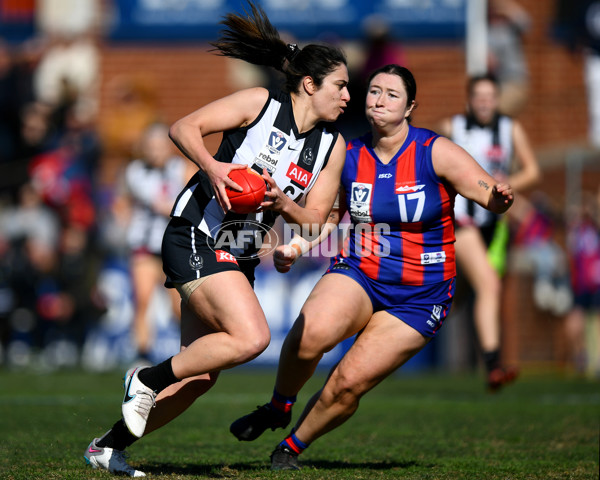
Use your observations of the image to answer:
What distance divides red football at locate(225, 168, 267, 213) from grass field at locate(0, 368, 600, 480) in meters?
1.32

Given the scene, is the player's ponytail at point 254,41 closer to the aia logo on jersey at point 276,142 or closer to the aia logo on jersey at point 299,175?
the aia logo on jersey at point 276,142

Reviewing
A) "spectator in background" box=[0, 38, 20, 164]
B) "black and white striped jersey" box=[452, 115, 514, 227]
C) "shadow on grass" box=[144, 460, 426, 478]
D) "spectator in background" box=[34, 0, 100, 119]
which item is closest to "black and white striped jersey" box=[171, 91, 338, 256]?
"shadow on grass" box=[144, 460, 426, 478]

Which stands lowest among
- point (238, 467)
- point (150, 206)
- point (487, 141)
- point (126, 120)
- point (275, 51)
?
point (238, 467)

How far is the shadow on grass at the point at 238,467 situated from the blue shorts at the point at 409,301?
2.48 feet

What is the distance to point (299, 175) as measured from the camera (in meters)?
5.16

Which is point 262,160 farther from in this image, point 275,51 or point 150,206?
point 150,206

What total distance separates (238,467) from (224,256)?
1190 millimetres

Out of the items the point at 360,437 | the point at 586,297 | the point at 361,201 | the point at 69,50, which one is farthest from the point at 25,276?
the point at 361,201

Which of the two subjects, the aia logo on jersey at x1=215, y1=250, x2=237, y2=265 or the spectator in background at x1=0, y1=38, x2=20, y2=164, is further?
the spectator in background at x1=0, y1=38, x2=20, y2=164

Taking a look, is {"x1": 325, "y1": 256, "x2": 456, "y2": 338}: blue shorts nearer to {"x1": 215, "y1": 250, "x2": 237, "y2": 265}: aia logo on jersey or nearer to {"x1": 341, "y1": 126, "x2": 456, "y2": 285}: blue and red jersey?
{"x1": 341, "y1": 126, "x2": 456, "y2": 285}: blue and red jersey

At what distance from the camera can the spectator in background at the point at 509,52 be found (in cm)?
1487

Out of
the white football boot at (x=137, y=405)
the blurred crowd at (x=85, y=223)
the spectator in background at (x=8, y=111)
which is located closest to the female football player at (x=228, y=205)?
the white football boot at (x=137, y=405)

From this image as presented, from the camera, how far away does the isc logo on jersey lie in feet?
18.1

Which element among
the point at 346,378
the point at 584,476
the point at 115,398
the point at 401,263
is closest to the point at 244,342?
the point at 346,378
